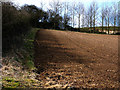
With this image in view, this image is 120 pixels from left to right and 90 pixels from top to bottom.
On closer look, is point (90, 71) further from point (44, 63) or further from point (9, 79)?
point (9, 79)

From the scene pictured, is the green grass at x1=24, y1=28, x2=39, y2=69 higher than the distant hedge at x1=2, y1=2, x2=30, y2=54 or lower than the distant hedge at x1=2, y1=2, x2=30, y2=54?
lower

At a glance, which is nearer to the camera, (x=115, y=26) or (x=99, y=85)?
(x=99, y=85)

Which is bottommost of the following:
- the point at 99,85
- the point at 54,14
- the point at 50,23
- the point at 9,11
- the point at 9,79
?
the point at 99,85

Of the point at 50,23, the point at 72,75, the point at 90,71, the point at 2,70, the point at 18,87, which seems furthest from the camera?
the point at 50,23

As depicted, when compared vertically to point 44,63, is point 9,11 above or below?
above

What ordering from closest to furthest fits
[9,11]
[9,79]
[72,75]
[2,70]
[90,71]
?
[9,79], [2,70], [72,75], [90,71], [9,11]

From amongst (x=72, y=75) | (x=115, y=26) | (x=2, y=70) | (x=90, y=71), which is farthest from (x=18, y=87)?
(x=115, y=26)

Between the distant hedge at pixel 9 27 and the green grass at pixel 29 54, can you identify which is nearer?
the green grass at pixel 29 54

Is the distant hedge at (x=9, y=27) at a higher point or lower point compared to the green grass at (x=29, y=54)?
higher

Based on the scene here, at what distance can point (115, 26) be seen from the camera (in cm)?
4141

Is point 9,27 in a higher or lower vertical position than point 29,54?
higher

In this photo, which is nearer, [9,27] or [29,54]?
[9,27]

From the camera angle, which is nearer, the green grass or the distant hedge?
the green grass

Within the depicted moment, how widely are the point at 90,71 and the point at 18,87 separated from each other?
3.06 m
